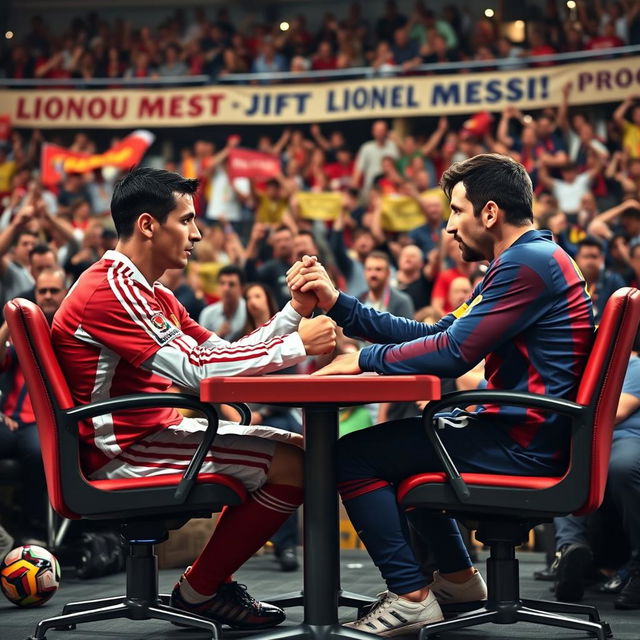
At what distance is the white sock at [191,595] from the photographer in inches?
124

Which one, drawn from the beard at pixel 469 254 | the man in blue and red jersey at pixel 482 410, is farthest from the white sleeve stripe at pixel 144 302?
the beard at pixel 469 254

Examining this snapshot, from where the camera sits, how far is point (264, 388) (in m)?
2.53

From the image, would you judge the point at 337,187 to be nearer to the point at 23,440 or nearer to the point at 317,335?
the point at 23,440

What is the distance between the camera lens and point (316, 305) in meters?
3.13

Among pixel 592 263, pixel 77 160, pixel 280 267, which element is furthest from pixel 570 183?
pixel 77 160

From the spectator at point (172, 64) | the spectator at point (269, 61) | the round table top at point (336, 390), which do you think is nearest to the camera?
the round table top at point (336, 390)

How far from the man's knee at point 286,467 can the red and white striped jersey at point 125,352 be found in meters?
0.27

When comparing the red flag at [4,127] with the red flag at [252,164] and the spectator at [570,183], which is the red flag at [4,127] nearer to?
the red flag at [252,164]

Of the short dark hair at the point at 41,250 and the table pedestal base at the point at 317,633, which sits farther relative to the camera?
the short dark hair at the point at 41,250

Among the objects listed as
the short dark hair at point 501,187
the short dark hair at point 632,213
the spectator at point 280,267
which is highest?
the short dark hair at point 632,213

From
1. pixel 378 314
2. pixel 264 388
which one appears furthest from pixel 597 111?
pixel 264 388

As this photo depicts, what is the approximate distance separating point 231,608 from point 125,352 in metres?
0.88

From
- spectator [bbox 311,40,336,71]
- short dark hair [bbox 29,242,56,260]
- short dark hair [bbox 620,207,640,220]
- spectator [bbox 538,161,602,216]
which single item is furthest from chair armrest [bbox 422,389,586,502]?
spectator [bbox 311,40,336,71]

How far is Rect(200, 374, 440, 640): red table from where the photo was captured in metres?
2.53
